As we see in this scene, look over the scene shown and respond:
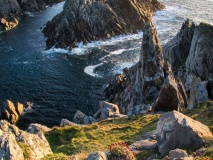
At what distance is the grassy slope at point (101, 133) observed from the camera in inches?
1254

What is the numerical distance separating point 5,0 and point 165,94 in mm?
134033

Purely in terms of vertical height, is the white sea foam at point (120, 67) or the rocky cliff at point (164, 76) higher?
Result: the rocky cliff at point (164, 76)

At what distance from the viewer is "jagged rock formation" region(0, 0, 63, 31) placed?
140625 mm

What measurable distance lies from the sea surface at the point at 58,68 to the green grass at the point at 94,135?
111ft

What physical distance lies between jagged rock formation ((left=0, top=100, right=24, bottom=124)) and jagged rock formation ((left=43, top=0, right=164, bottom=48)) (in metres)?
47.5

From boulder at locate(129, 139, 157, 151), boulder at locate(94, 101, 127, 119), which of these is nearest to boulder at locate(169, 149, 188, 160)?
boulder at locate(129, 139, 157, 151)

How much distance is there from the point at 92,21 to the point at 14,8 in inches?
2087

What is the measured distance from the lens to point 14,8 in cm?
15738

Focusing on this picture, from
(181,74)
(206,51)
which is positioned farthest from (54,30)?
(206,51)

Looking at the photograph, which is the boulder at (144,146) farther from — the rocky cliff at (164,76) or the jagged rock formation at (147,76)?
the jagged rock formation at (147,76)

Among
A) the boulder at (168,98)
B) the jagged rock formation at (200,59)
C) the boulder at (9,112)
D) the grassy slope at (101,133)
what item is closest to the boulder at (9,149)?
the grassy slope at (101,133)

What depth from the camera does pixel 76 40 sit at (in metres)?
124

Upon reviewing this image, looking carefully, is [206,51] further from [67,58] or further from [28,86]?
[67,58]

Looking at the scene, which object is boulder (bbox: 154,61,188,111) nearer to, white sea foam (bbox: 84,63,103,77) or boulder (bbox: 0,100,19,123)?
boulder (bbox: 0,100,19,123)
